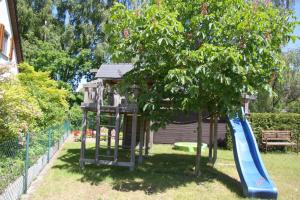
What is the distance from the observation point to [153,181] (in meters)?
8.48

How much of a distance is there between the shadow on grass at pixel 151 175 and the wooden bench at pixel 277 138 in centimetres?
506

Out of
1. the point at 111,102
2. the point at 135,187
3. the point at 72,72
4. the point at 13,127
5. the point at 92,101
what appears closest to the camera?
the point at 13,127

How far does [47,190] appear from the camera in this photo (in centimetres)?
715

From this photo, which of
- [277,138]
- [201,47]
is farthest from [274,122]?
[201,47]

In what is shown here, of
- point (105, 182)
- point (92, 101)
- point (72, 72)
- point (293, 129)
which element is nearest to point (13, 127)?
point (105, 182)

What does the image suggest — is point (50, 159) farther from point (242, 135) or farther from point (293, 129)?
point (293, 129)

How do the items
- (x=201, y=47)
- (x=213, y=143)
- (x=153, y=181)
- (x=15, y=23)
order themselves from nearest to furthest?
(x=201, y=47) → (x=153, y=181) → (x=213, y=143) → (x=15, y=23)

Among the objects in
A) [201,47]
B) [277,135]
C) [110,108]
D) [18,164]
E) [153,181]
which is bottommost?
[153,181]

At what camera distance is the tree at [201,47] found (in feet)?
24.7

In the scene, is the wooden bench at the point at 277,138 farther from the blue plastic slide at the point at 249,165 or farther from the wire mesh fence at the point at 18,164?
the wire mesh fence at the point at 18,164

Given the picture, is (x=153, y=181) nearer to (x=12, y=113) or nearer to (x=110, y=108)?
(x=110, y=108)

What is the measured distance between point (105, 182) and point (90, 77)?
19923mm

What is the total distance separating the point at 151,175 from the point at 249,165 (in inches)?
110

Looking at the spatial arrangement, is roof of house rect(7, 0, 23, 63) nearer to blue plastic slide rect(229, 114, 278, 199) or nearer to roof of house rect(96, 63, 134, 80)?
roof of house rect(96, 63, 134, 80)
